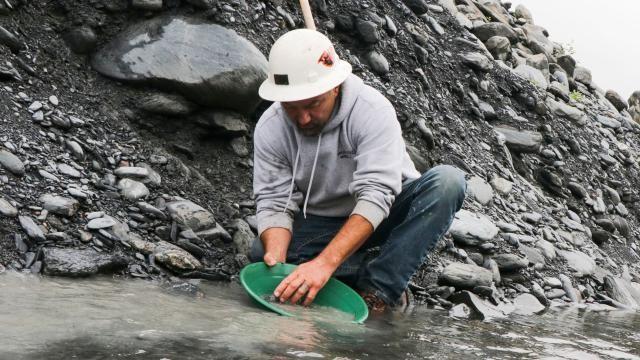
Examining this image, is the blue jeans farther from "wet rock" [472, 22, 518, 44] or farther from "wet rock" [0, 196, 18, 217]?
"wet rock" [472, 22, 518, 44]

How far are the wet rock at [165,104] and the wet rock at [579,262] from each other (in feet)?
12.2

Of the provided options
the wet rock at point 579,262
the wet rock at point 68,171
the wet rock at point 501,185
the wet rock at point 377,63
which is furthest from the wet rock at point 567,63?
the wet rock at point 68,171

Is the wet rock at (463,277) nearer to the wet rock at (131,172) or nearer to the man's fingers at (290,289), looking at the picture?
the man's fingers at (290,289)

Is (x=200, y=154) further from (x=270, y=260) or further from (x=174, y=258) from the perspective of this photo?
(x=270, y=260)

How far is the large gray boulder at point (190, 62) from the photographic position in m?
5.22

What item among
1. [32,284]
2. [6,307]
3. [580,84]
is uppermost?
[6,307]

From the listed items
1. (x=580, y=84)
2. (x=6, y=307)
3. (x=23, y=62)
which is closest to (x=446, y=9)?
(x=580, y=84)

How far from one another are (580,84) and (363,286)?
400 inches

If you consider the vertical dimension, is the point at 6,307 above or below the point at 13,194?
above

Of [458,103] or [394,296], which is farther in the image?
[458,103]

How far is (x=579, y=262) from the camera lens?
6727 mm

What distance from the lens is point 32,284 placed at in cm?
354

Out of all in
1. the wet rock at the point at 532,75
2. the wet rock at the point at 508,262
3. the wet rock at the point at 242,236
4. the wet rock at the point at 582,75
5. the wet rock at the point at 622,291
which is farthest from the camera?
Result: the wet rock at the point at 582,75

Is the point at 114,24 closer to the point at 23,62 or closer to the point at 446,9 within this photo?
the point at 23,62
